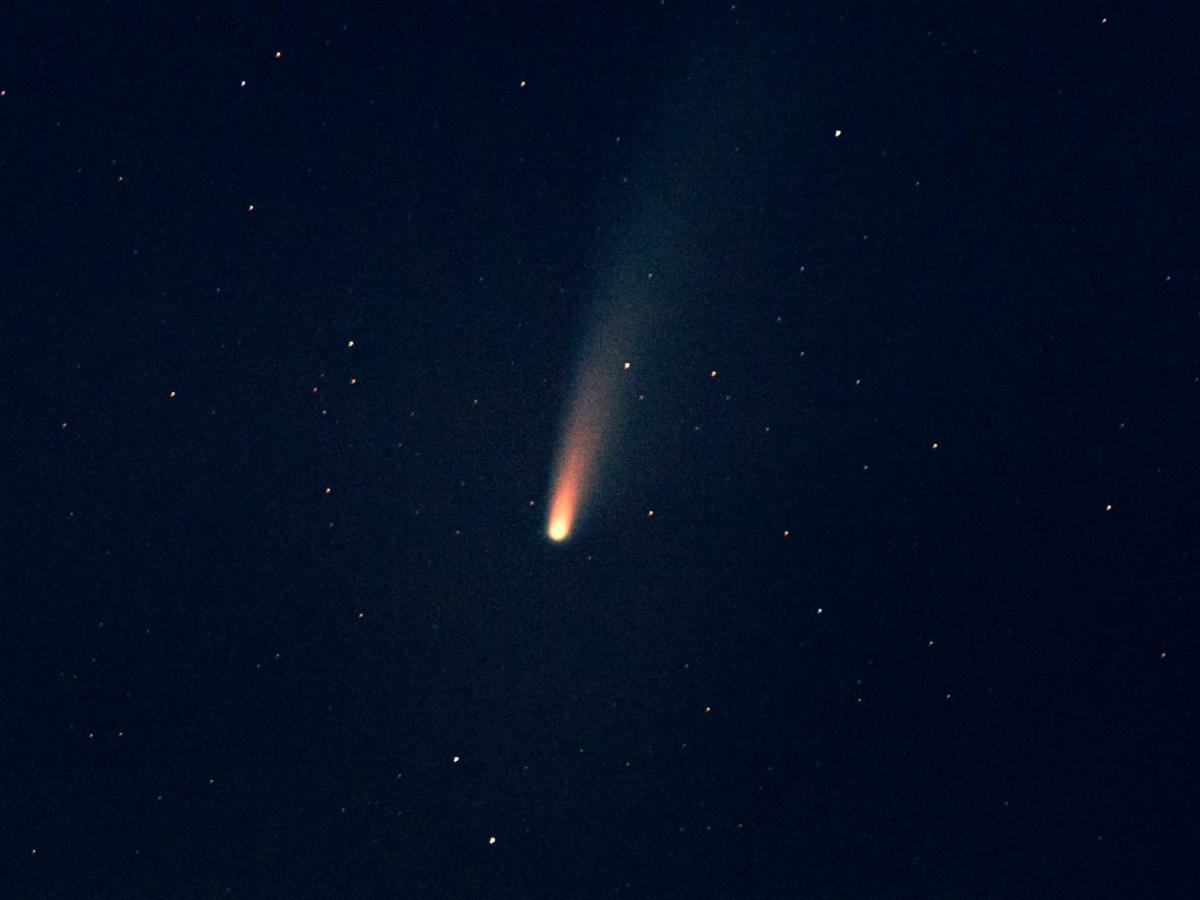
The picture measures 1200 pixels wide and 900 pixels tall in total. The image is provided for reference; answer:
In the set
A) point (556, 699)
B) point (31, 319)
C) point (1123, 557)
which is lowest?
point (1123, 557)

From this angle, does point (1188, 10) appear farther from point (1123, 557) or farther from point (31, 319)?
point (31, 319)

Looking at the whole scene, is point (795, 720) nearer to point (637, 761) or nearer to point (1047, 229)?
point (637, 761)

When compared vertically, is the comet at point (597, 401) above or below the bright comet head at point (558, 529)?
→ above

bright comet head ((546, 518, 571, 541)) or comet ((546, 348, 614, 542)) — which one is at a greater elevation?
comet ((546, 348, 614, 542))

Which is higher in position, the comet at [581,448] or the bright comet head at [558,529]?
the comet at [581,448]

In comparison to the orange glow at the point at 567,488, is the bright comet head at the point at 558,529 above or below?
below

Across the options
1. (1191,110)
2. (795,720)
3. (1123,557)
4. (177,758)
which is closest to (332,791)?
(177,758)

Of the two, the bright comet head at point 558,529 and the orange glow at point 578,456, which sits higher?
the orange glow at point 578,456

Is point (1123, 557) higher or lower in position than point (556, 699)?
lower
